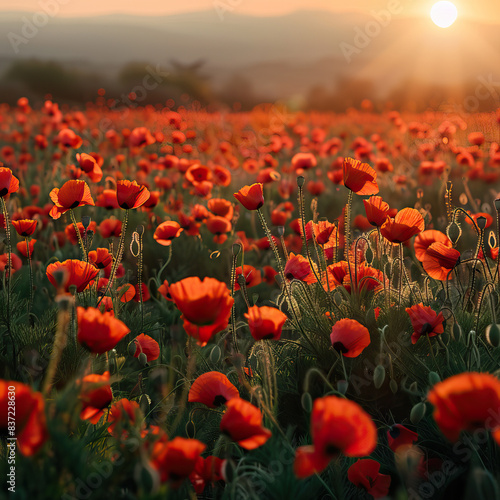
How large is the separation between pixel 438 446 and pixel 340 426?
2.55ft

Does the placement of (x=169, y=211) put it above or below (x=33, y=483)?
above

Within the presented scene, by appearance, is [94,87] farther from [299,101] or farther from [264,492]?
[264,492]

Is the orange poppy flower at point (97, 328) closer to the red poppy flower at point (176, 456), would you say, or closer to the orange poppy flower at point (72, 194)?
the red poppy flower at point (176, 456)

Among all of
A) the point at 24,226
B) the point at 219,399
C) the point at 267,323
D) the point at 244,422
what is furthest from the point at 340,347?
the point at 24,226

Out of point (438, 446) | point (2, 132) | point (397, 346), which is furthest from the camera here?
point (2, 132)

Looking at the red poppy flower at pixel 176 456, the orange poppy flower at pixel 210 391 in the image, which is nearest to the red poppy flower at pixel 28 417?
the red poppy flower at pixel 176 456

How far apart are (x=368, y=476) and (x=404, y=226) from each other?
77cm

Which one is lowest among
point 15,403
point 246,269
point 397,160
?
point 15,403

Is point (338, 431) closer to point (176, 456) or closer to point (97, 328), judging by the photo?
point (176, 456)

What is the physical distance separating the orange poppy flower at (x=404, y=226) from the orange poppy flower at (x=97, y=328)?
0.95 m

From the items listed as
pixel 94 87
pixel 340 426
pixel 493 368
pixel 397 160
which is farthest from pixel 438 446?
pixel 94 87

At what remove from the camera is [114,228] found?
2.43 metres

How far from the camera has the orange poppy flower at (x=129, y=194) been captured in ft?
6.16

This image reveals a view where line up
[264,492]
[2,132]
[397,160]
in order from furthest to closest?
[2,132], [397,160], [264,492]
